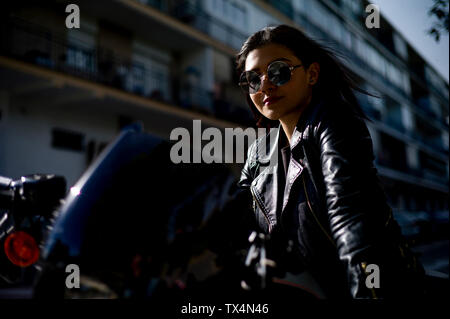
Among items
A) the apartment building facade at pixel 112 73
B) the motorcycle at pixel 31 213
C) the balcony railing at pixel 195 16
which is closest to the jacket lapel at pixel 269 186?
the motorcycle at pixel 31 213

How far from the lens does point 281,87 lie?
1.36 m

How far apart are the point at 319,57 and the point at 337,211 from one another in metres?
0.85

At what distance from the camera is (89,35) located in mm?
11125

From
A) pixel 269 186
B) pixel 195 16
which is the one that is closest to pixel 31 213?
pixel 269 186

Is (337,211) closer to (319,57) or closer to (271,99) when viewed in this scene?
(271,99)

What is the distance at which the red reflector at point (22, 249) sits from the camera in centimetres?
101

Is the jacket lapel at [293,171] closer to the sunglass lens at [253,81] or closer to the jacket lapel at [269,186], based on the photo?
the jacket lapel at [269,186]

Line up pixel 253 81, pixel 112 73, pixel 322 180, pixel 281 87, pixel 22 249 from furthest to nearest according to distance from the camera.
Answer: pixel 112 73
pixel 253 81
pixel 281 87
pixel 322 180
pixel 22 249

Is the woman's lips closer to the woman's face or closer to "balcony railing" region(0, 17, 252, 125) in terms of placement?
the woman's face

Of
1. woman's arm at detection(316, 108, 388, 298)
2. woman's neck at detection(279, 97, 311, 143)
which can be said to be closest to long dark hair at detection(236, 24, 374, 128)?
woman's neck at detection(279, 97, 311, 143)

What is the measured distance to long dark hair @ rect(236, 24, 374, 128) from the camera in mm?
1444

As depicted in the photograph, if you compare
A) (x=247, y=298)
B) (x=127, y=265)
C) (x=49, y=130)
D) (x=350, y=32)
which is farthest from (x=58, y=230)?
(x=350, y=32)

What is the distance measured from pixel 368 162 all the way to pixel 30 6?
11.0m

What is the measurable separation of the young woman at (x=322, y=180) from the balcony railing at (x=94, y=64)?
8.30 m
